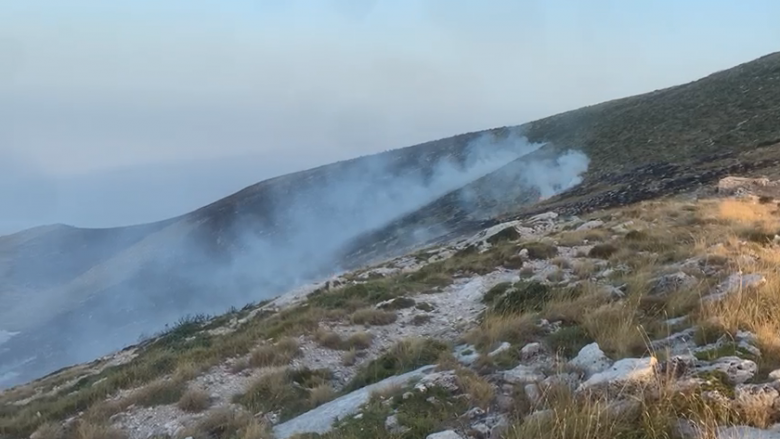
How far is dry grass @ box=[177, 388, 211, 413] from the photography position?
7867mm

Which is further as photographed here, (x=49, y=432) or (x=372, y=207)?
(x=372, y=207)

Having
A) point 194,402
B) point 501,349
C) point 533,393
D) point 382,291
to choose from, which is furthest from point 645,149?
point 533,393

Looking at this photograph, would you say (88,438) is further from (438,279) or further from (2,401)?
(2,401)

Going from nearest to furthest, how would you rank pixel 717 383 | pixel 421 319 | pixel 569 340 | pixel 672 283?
pixel 717 383
pixel 569 340
pixel 672 283
pixel 421 319

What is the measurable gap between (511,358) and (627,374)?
2.04 metres

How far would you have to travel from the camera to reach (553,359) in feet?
19.1

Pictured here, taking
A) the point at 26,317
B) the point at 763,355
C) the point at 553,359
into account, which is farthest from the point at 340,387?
the point at 26,317

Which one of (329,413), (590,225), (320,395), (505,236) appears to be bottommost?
(590,225)

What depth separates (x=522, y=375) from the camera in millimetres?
5457

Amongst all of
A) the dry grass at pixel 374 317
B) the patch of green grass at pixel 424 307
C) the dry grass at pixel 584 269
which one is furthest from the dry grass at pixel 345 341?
the dry grass at pixel 584 269

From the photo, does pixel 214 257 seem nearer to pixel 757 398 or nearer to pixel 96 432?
pixel 96 432

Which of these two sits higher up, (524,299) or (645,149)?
(524,299)

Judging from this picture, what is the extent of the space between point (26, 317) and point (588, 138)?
181 feet

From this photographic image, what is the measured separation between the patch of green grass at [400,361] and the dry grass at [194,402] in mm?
2057
